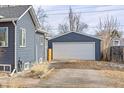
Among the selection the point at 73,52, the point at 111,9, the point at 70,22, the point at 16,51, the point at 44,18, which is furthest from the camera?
the point at 70,22

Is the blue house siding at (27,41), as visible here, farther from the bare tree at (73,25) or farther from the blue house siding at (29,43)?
the bare tree at (73,25)

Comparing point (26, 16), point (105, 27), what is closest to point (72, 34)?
point (105, 27)

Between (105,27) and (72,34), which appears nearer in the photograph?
(72,34)

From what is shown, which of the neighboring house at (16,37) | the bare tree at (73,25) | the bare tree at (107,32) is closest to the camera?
the neighboring house at (16,37)

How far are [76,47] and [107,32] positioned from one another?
631 centimetres

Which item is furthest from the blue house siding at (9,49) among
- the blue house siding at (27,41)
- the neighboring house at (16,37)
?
the blue house siding at (27,41)

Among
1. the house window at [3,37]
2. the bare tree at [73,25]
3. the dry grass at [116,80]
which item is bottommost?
the dry grass at [116,80]

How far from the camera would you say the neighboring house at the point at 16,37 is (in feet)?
53.3

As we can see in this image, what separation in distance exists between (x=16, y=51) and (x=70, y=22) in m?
35.1

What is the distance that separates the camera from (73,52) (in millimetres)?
31234

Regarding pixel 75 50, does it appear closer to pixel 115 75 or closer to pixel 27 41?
pixel 27 41

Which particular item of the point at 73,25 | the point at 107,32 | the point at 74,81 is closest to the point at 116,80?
the point at 74,81

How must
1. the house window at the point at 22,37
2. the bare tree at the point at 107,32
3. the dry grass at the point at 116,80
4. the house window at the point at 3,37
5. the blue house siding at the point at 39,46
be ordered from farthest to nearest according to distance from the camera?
1. the bare tree at the point at 107,32
2. the blue house siding at the point at 39,46
3. the house window at the point at 22,37
4. the house window at the point at 3,37
5. the dry grass at the point at 116,80

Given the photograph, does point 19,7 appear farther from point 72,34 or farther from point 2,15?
point 72,34
